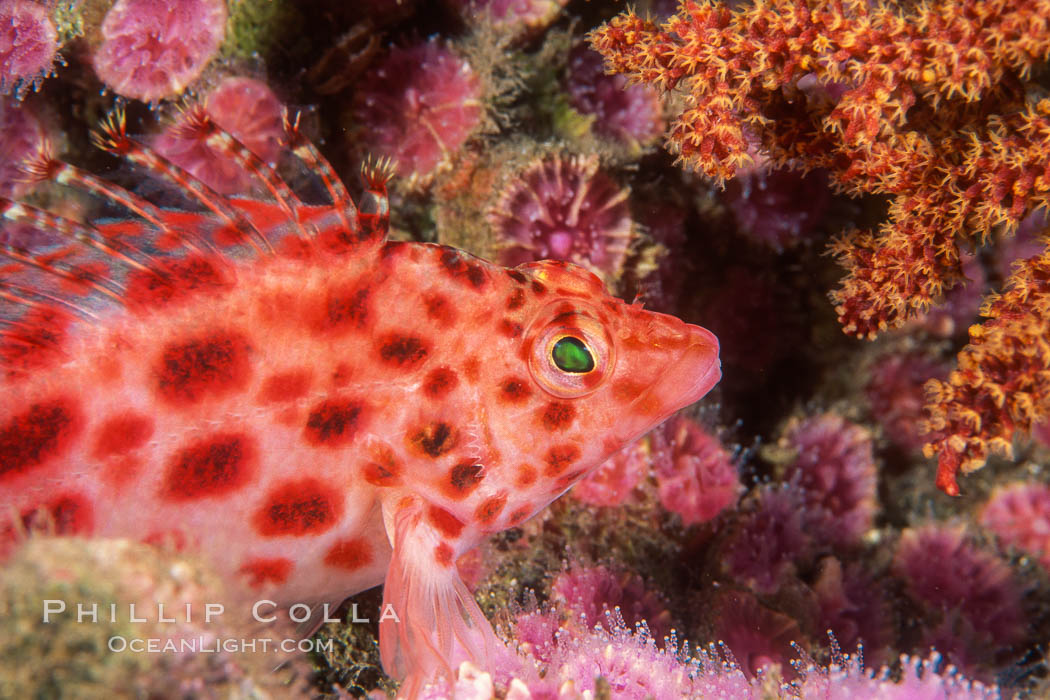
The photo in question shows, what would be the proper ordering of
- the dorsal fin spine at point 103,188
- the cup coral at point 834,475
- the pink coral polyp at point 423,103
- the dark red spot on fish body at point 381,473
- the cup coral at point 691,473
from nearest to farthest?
the dorsal fin spine at point 103,188 → the dark red spot on fish body at point 381,473 → the cup coral at point 691,473 → the pink coral polyp at point 423,103 → the cup coral at point 834,475

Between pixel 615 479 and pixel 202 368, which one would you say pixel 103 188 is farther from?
pixel 615 479

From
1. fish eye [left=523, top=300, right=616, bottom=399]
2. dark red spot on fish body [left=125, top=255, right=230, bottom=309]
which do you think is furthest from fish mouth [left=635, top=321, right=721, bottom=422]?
dark red spot on fish body [left=125, top=255, right=230, bottom=309]

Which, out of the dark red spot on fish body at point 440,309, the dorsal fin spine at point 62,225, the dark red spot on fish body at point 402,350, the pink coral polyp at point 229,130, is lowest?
the dark red spot on fish body at point 402,350

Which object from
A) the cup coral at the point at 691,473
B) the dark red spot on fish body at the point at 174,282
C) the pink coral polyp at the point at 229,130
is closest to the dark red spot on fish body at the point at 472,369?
the dark red spot on fish body at the point at 174,282

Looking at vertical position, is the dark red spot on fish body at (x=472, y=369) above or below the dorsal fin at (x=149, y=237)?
below

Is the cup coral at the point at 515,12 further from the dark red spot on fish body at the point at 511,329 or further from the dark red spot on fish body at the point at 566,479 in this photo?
the dark red spot on fish body at the point at 566,479

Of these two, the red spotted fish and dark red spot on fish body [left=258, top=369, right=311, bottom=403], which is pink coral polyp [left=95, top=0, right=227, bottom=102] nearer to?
the red spotted fish
